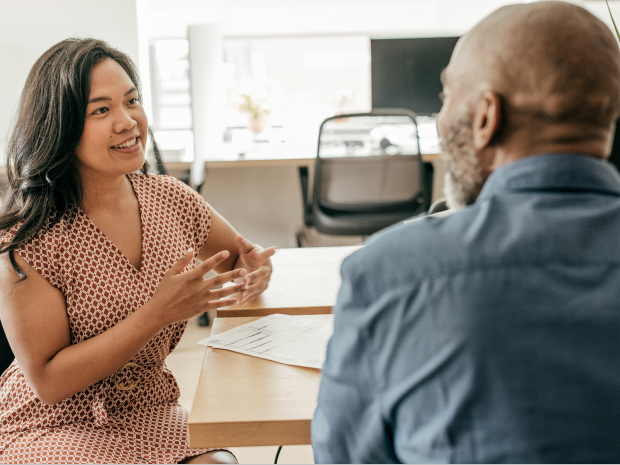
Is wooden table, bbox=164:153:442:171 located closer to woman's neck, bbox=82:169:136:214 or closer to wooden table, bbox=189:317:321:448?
woman's neck, bbox=82:169:136:214

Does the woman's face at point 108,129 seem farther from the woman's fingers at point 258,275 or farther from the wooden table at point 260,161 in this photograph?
the wooden table at point 260,161

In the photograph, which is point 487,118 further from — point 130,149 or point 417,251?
point 130,149

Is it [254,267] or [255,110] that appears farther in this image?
[255,110]

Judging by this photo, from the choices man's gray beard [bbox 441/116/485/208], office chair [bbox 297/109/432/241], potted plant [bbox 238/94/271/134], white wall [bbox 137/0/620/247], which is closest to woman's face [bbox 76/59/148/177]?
man's gray beard [bbox 441/116/485/208]

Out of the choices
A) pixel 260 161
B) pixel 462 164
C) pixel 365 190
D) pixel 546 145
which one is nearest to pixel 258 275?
pixel 462 164

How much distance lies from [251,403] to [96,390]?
0.43 m

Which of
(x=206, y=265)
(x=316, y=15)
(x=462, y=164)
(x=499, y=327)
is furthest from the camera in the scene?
(x=316, y=15)

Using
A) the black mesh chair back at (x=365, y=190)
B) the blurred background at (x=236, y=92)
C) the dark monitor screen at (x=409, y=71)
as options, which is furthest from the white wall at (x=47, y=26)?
the dark monitor screen at (x=409, y=71)

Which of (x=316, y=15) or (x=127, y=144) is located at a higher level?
(x=316, y=15)

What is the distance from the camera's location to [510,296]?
1.46ft

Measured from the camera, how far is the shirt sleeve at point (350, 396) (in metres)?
0.49

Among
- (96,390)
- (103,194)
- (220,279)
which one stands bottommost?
(96,390)

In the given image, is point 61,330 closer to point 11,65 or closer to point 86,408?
point 86,408

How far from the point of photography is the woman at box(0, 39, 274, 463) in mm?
890
